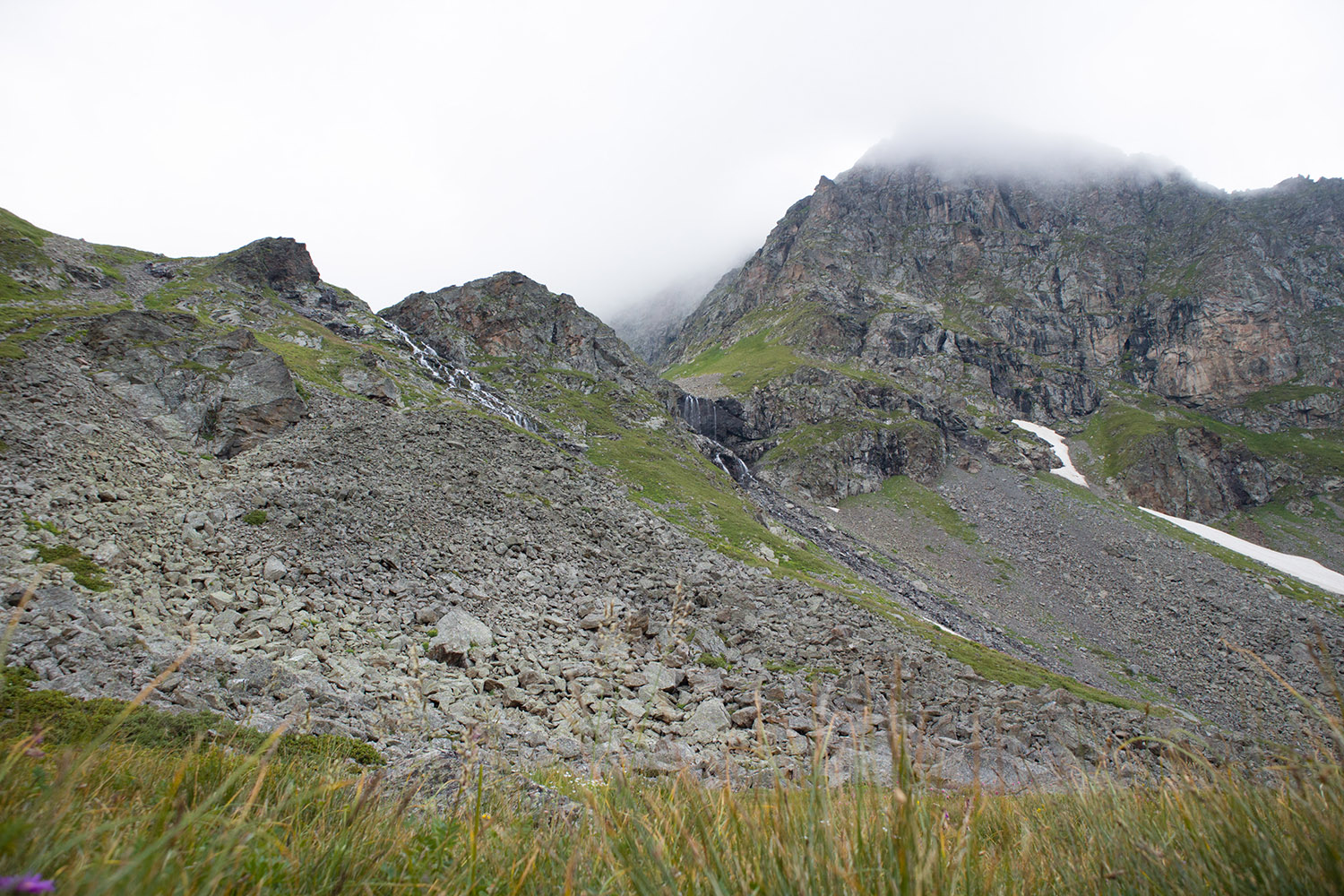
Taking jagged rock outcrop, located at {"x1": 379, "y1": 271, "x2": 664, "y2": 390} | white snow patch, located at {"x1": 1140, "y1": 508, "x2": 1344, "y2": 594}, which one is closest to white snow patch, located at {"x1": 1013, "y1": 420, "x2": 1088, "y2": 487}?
white snow patch, located at {"x1": 1140, "y1": 508, "x2": 1344, "y2": 594}

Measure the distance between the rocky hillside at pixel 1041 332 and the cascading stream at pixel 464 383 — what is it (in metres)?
46.2

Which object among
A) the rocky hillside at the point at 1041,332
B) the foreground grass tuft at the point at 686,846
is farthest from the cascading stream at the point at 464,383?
the rocky hillside at the point at 1041,332

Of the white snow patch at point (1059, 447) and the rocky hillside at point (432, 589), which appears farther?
the white snow patch at point (1059, 447)

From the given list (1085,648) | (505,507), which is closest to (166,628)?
(505,507)

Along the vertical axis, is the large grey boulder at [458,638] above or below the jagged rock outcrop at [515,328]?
below

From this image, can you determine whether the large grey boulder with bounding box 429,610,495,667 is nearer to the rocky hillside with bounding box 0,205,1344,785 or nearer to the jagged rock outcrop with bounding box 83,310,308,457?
the rocky hillside with bounding box 0,205,1344,785

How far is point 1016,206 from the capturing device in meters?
164

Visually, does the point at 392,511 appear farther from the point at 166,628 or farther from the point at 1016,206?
the point at 1016,206

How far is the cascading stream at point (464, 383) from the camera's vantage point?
4322cm

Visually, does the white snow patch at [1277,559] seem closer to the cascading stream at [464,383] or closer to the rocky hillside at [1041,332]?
the rocky hillside at [1041,332]

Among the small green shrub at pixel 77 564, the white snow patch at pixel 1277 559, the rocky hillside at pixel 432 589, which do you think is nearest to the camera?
the rocky hillside at pixel 432 589

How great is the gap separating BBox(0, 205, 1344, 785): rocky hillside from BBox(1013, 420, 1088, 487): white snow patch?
178ft

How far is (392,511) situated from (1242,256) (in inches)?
7618

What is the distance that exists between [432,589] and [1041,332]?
6264 inches
